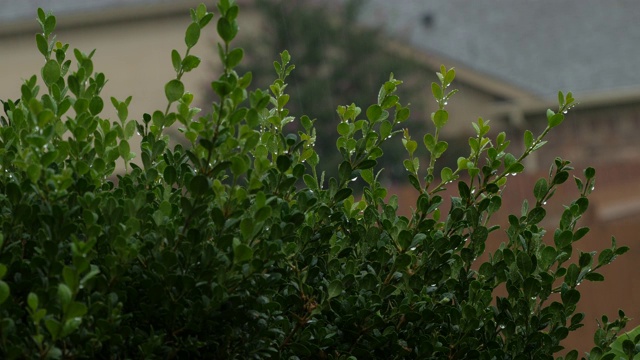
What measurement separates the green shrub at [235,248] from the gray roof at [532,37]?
22982 mm

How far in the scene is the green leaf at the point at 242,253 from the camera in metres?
1.34

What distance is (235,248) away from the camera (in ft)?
4.42

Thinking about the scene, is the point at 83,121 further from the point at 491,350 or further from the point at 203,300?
the point at 491,350

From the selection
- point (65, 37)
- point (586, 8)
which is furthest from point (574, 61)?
point (65, 37)

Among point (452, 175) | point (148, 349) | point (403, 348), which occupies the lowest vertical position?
point (148, 349)

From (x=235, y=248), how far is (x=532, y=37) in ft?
86.0

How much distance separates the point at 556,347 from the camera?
1.65 metres

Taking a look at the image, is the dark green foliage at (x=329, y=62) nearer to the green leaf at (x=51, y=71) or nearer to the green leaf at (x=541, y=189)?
the green leaf at (x=541, y=189)

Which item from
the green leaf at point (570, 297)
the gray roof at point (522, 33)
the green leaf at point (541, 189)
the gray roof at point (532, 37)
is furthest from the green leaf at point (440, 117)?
the gray roof at point (532, 37)

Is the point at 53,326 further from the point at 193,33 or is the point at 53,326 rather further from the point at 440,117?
the point at 440,117

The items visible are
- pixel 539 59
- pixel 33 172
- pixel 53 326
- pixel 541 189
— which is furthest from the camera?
pixel 539 59

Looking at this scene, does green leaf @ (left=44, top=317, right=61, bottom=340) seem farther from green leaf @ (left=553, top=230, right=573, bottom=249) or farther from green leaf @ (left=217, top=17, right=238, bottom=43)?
green leaf @ (left=553, top=230, right=573, bottom=249)

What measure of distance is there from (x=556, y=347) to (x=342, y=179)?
425 millimetres

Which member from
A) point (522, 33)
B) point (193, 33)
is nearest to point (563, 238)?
point (193, 33)
